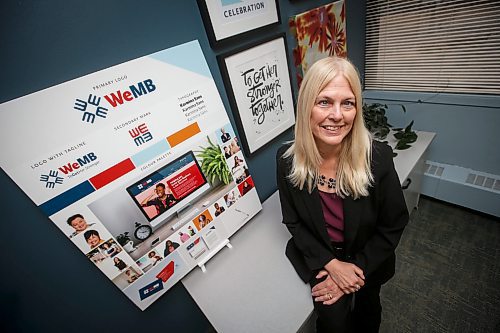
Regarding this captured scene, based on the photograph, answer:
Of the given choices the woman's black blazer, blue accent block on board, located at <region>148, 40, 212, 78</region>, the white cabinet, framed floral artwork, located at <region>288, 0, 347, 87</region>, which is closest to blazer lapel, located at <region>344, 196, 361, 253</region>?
the woman's black blazer

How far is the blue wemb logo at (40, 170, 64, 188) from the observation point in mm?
823

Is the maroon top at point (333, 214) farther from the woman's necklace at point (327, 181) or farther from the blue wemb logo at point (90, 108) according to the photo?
the blue wemb logo at point (90, 108)

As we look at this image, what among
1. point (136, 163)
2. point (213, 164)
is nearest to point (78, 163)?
point (136, 163)

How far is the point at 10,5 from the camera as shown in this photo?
27.8 inches

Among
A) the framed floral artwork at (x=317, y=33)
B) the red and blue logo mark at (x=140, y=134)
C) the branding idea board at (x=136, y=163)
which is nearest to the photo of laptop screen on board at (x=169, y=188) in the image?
the branding idea board at (x=136, y=163)

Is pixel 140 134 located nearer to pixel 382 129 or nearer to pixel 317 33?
pixel 317 33

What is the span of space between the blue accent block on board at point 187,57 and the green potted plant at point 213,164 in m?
0.34

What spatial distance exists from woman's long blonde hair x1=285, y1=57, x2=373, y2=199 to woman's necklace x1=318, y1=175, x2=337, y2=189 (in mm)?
38

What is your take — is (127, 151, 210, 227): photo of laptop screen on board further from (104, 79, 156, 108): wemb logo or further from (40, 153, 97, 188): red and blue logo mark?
(104, 79, 156, 108): wemb logo

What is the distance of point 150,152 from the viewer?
3.38 ft

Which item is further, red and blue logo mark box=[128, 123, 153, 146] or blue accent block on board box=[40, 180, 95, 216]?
red and blue logo mark box=[128, 123, 153, 146]

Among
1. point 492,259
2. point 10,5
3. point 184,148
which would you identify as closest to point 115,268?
point 184,148

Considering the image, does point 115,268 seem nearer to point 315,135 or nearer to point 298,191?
point 298,191

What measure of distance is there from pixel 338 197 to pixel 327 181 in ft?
0.29
